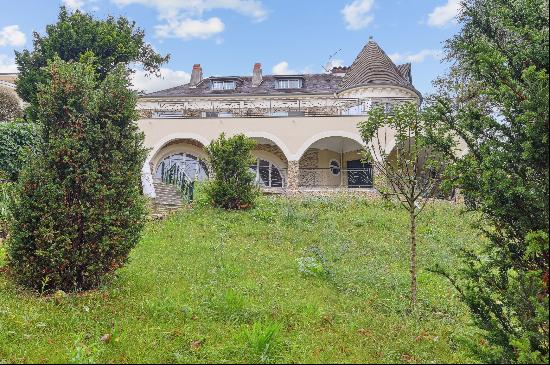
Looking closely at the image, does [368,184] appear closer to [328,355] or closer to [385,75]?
[385,75]

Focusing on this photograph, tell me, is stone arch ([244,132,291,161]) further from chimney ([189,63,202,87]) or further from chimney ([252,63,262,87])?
chimney ([189,63,202,87])

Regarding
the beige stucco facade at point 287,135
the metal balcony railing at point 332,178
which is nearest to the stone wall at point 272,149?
the beige stucco facade at point 287,135

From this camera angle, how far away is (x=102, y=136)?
7.27 metres

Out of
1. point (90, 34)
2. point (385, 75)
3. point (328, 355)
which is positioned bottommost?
point (328, 355)

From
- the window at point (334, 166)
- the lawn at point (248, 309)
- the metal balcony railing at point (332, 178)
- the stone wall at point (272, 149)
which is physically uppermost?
the stone wall at point (272, 149)

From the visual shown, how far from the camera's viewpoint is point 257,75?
33031mm

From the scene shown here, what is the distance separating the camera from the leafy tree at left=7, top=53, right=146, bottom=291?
22.8ft

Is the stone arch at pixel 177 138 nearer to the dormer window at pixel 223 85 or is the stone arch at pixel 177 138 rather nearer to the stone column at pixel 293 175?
the stone column at pixel 293 175

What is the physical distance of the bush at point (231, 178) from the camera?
16.0 meters

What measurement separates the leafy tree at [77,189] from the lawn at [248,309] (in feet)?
1.52

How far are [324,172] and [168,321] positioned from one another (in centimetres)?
2258

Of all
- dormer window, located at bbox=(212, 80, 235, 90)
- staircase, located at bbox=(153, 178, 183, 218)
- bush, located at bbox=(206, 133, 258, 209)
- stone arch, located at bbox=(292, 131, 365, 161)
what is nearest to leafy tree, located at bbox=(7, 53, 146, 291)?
staircase, located at bbox=(153, 178, 183, 218)

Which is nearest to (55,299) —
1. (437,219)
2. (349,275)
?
A: (349,275)

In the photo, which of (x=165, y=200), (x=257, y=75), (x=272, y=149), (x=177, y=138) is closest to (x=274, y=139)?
(x=272, y=149)
